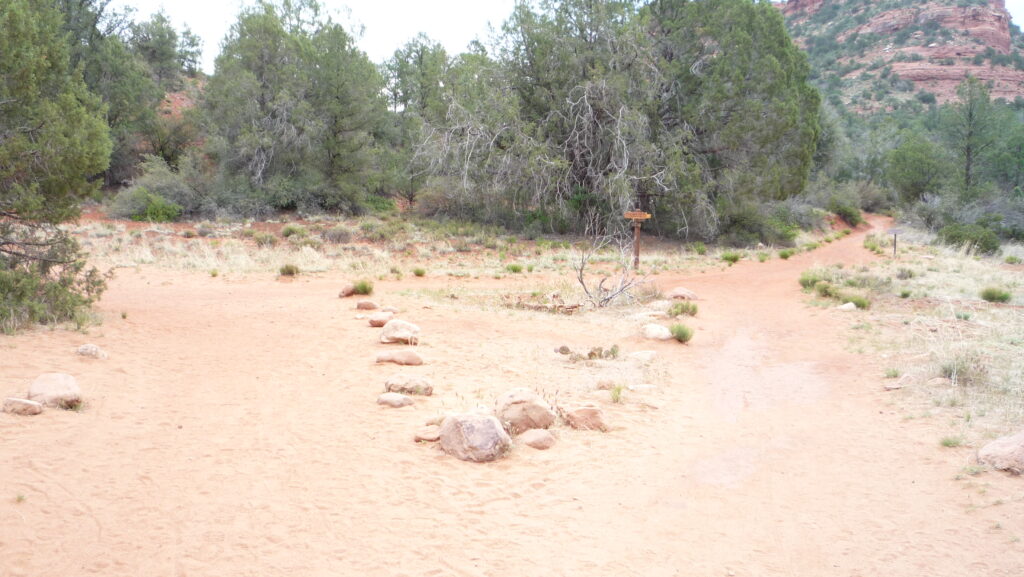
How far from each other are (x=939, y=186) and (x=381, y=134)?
3155cm

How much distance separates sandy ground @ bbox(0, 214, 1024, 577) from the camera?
3879mm

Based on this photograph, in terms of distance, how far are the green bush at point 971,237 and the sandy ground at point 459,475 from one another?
2232 cm

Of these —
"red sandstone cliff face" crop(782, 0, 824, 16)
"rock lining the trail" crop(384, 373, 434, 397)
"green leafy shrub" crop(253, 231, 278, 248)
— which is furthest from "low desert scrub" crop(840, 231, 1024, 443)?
"red sandstone cliff face" crop(782, 0, 824, 16)

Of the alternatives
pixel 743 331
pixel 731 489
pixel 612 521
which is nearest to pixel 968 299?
pixel 743 331

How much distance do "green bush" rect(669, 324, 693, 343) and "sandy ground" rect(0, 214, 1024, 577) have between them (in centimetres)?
125

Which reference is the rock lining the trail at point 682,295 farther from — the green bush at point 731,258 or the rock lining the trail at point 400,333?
the green bush at point 731,258

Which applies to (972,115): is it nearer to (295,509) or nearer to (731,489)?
(731,489)

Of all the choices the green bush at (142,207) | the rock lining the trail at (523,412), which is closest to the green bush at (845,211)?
the green bush at (142,207)

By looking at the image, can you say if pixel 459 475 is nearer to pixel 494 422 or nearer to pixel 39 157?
pixel 494 422

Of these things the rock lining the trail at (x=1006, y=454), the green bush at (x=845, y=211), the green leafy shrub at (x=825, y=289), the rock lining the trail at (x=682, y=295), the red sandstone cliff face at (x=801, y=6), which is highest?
the red sandstone cliff face at (x=801, y=6)

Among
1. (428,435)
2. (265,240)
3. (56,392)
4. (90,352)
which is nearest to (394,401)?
(428,435)

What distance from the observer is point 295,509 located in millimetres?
4363

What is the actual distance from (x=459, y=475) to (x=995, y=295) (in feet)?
45.0

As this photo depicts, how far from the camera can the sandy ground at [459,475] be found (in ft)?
12.7
